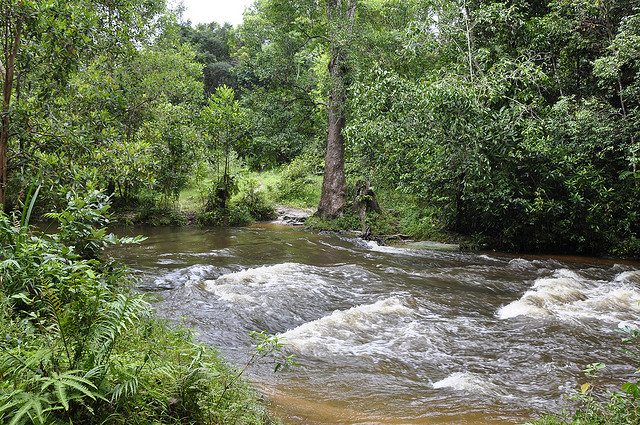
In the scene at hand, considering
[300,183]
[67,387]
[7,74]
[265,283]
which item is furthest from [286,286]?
[300,183]

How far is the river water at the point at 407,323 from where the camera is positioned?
13.8ft

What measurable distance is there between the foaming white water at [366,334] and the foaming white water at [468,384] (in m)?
0.69

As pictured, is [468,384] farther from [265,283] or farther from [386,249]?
[386,249]

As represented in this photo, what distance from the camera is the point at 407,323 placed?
641 cm

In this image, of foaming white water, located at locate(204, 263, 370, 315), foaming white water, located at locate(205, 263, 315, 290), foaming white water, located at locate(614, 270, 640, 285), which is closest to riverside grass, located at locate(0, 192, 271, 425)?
foaming white water, located at locate(204, 263, 370, 315)

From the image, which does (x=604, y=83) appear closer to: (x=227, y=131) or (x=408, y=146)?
(x=408, y=146)

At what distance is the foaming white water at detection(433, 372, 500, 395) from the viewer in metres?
4.43

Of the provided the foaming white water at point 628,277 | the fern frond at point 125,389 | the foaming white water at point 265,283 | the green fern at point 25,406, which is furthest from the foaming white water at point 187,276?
the foaming white water at point 628,277

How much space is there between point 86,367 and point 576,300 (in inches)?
297

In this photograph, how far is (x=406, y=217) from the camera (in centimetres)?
1672

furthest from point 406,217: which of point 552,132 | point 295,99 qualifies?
point 295,99

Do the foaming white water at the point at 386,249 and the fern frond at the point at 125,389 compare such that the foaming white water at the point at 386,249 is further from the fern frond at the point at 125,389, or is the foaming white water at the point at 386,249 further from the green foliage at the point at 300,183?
the fern frond at the point at 125,389

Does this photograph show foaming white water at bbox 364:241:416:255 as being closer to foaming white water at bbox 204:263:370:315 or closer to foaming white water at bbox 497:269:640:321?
foaming white water at bbox 204:263:370:315

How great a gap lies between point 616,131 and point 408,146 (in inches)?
193
